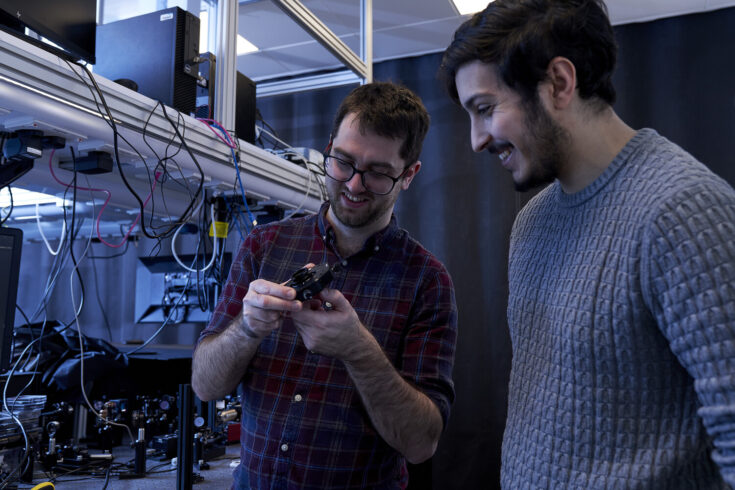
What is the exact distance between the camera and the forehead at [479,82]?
0.83m

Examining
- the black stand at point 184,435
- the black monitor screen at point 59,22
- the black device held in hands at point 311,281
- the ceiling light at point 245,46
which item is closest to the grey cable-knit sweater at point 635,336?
the black device held in hands at point 311,281

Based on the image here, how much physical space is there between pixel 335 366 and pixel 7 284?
0.65 meters

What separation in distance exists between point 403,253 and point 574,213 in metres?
0.43

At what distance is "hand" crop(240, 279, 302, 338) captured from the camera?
83 centimetres

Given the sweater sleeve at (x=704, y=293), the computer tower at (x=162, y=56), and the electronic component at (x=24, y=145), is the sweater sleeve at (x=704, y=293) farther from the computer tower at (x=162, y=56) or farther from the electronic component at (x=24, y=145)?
the computer tower at (x=162, y=56)

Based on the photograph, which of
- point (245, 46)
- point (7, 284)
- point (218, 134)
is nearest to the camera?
point (7, 284)

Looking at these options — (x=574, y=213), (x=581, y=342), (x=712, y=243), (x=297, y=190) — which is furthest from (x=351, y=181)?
(x=297, y=190)

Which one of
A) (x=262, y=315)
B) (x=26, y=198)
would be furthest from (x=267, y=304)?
(x=26, y=198)

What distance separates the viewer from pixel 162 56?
149 centimetres

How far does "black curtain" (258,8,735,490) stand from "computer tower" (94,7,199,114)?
162 centimetres

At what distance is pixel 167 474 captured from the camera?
150 cm

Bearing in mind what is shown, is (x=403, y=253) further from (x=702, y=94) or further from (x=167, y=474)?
(x=702, y=94)

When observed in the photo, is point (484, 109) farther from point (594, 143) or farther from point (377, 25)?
point (377, 25)

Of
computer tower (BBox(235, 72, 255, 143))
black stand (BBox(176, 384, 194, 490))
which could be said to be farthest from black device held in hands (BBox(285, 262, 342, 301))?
computer tower (BBox(235, 72, 255, 143))
